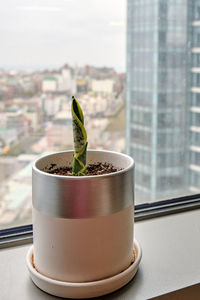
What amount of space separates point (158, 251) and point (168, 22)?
0.55 metres

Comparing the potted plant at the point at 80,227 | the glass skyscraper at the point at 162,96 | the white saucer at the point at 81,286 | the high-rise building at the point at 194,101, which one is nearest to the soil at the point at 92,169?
the potted plant at the point at 80,227

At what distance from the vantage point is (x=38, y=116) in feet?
2.68

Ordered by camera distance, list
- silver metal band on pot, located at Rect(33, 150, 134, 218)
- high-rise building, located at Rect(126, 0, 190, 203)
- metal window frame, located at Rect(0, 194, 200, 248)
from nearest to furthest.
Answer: silver metal band on pot, located at Rect(33, 150, 134, 218), metal window frame, located at Rect(0, 194, 200, 248), high-rise building, located at Rect(126, 0, 190, 203)

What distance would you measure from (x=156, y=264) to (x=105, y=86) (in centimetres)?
41

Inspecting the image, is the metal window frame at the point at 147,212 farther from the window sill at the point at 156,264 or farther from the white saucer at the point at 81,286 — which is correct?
the white saucer at the point at 81,286

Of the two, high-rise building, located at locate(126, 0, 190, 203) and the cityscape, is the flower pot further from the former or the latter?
high-rise building, located at locate(126, 0, 190, 203)

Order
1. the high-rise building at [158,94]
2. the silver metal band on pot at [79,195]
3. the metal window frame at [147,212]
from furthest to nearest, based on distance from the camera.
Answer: the high-rise building at [158,94]
the metal window frame at [147,212]
the silver metal band on pot at [79,195]

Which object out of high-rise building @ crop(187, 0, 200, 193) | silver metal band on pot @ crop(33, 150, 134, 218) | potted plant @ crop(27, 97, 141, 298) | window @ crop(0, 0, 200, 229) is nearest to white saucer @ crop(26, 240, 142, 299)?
potted plant @ crop(27, 97, 141, 298)

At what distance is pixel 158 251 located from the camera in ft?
2.43

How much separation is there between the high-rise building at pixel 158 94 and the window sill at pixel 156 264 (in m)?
0.12

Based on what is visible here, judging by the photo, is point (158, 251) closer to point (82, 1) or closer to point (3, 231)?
Answer: point (3, 231)

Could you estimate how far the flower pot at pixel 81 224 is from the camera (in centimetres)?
54

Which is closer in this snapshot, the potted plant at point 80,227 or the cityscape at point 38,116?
the potted plant at point 80,227

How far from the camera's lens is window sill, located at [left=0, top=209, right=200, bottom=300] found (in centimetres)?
61
